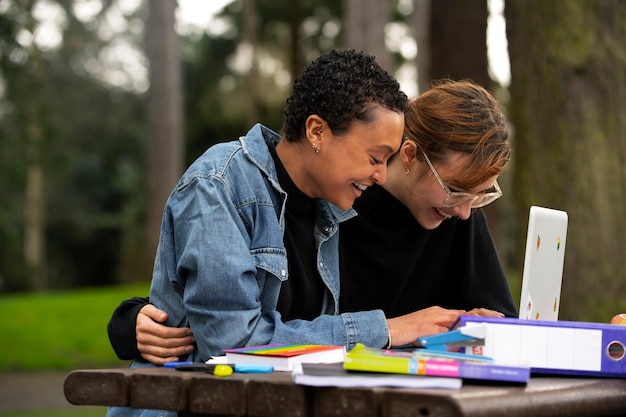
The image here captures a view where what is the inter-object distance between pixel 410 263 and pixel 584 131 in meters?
2.34

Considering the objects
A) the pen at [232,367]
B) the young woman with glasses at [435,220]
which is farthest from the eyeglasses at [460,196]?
the pen at [232,367]

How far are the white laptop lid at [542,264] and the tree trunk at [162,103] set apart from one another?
1190cm

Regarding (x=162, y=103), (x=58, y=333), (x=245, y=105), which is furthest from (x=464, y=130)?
(x=245, y=105)

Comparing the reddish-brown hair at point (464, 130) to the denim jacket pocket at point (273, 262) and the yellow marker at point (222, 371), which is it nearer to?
the denim jacket pocket at point (273, 262)

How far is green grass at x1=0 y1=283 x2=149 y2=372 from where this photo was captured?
9906 mm

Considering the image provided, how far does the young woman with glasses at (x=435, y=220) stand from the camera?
3.09 meters

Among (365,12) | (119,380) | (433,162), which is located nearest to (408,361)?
(119,380)

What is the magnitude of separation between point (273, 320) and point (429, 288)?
0.94 meters

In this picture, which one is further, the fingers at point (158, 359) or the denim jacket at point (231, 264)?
the fingers at point (158, 359)

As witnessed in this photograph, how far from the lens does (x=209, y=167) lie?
104 inches

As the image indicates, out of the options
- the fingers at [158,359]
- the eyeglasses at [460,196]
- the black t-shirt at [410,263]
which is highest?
the eyeglasses at [460,196]

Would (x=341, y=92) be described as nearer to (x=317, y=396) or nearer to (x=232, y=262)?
(x=232, y=262)

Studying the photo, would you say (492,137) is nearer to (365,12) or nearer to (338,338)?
(338,338)

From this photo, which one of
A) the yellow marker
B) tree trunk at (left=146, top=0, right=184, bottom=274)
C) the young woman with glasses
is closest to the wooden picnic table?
the yellow marker
